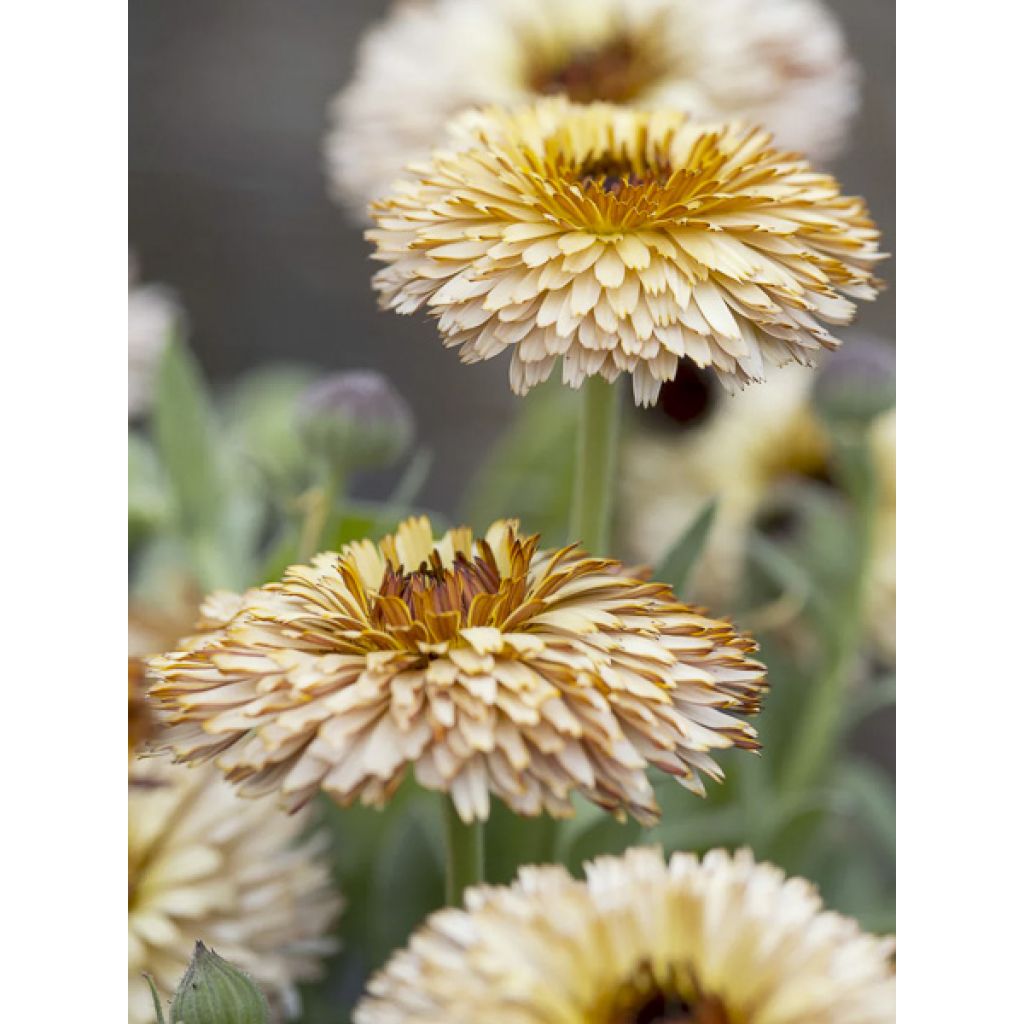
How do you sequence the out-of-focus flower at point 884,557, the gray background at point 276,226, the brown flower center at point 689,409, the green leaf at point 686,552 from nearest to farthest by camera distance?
the green leaf at point 686,552, the out-of-focus flower at point 884,557, the brown flower center at point 689,409, the gray background at point 276,226

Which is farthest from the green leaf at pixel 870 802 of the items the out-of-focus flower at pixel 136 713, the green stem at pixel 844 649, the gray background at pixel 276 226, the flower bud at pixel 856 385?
the gray background at pixel 276 226

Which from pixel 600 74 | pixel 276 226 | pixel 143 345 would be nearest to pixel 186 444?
pixel 143 345

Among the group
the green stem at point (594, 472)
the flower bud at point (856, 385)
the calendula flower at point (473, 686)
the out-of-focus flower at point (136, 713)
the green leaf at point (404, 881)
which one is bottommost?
the green leaf at point (404, 881)

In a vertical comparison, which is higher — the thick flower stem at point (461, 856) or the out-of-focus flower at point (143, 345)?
the out-of-focus flower at point (143, 345)

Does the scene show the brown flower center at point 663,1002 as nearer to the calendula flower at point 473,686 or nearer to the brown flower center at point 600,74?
the calendula flower at point 473,686

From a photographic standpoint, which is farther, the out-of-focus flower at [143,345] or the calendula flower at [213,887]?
the out-of-focus flower at [143,345]

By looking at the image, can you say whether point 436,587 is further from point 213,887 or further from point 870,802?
point 870,802
